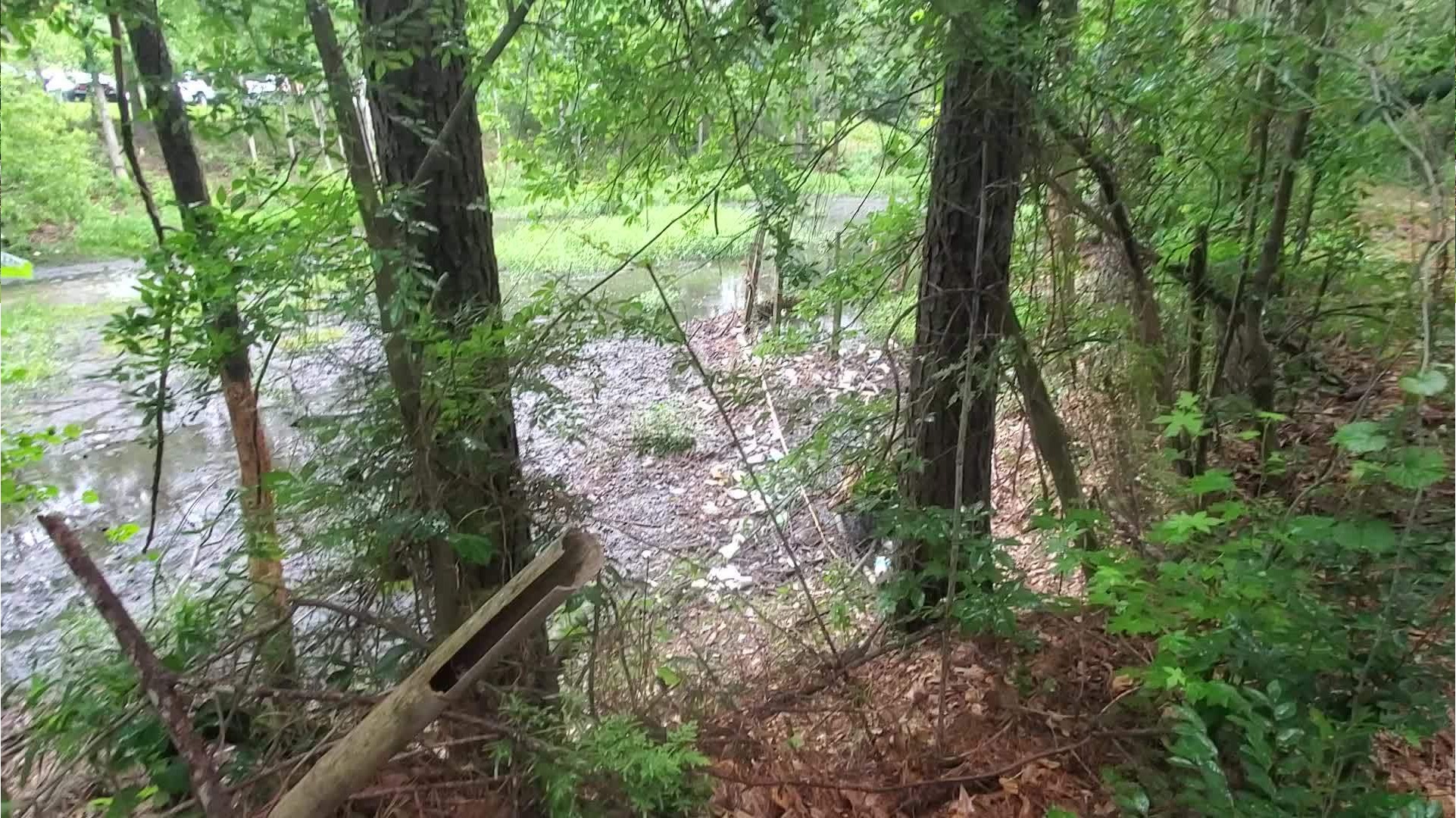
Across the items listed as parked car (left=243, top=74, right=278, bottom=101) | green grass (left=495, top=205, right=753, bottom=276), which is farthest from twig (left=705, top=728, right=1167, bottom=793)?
parked car (left=243, top=74, right=278, bottom=101)

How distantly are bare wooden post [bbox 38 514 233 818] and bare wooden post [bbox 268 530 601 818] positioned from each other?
0.55ft

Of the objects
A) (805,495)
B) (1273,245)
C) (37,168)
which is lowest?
(805,495)

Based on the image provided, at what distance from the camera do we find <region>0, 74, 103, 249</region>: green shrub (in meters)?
1.95

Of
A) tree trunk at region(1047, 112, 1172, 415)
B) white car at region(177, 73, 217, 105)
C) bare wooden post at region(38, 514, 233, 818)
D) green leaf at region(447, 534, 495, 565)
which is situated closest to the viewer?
bare wooden post at region(38, 514, 233, 818)

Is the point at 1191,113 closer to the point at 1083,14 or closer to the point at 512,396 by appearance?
the point at 1083,14

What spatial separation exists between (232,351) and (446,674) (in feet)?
3.48

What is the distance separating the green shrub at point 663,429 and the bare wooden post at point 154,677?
4458 millimetres

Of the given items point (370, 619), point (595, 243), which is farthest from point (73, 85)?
point (370, 619)

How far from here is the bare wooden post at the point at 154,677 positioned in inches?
71.7

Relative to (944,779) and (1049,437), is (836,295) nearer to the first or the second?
(1049,437)

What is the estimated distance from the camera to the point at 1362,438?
6.46ft

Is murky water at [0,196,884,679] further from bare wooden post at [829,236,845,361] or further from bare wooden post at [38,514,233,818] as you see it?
bare wooden post at [38,514,233,818]

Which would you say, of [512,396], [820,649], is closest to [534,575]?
[512,396]

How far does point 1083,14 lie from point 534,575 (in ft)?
8.74
